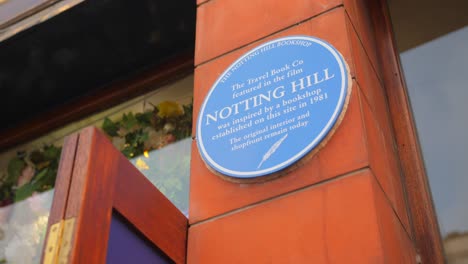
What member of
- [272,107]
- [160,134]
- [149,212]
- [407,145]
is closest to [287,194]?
[272,107]

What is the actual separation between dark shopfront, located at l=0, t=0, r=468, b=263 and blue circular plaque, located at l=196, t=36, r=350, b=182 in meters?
0.06

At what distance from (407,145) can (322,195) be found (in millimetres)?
851

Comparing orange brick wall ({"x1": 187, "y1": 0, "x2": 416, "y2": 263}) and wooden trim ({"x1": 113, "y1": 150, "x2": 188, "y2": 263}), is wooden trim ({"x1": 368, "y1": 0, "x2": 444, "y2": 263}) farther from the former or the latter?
wooden trim ({"x1": 113, "y1": 150, "x2": 188, "y2": 263})

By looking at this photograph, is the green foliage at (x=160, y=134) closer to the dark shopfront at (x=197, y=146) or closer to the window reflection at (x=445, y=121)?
the dark shopfront at (x=197, y=146)

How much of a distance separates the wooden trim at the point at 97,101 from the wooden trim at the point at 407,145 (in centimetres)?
139

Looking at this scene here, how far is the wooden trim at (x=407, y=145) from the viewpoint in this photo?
10.3 feet

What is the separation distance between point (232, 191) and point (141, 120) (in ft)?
6.14

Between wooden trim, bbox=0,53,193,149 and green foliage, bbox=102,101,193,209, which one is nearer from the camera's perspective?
green foliage, bbox=102,101,193,209

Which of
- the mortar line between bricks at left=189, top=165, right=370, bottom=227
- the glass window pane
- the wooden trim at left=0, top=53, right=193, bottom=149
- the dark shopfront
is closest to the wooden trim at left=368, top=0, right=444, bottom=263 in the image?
the dark shopfront

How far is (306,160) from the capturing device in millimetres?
2891

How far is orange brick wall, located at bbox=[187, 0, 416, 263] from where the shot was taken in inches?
104

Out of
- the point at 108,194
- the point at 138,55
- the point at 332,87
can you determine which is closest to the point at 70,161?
the point at 108,194

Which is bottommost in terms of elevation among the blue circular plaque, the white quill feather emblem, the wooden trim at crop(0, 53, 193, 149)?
the white quill feather emblem

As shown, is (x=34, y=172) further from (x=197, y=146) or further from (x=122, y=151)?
(x=197, y=146)
